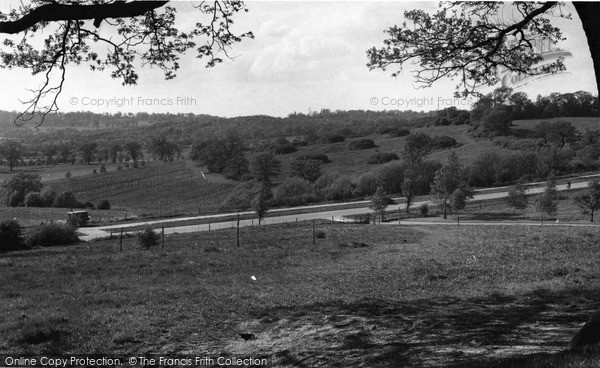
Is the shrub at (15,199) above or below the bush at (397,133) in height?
below

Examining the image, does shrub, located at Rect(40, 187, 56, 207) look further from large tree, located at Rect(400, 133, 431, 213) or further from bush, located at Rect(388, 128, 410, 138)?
bush, located at Rect(388, 128, 410, 138)

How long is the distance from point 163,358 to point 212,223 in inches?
1961

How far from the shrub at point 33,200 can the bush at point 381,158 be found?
54452mm

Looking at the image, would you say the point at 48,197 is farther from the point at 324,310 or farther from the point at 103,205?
the point at 324,310

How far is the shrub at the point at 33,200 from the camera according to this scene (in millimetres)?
77188

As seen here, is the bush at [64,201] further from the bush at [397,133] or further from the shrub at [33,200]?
the bush at [397,133]

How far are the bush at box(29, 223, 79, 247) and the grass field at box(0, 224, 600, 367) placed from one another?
2084cm

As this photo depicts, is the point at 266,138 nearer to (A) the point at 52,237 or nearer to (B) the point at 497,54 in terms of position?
(A) the point at 52,237

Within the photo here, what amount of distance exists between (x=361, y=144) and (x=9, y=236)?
291 ft

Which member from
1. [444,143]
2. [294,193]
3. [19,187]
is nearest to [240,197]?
[294,193]

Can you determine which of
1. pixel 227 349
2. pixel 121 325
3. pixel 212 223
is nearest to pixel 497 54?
pixel 227 349

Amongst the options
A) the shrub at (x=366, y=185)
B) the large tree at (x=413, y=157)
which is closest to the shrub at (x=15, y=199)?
the shrub at (x=366, y=185)

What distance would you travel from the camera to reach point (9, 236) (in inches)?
1268

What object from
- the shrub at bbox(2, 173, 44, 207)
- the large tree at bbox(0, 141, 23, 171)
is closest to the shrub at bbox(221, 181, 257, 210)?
the shrub at bbox(2, 173, 44, 207)
